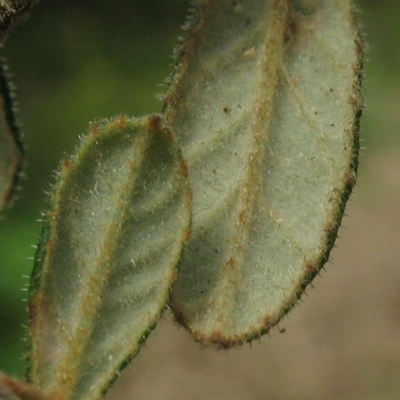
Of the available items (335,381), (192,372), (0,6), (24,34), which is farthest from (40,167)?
(0,6)

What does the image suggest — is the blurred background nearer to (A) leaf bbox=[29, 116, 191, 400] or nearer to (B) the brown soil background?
(B) the brown soil background

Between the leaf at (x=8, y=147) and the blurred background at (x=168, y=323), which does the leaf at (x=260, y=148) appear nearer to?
the leaf at (x=8, y=147)

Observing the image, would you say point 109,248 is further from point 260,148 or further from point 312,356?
point 312,356

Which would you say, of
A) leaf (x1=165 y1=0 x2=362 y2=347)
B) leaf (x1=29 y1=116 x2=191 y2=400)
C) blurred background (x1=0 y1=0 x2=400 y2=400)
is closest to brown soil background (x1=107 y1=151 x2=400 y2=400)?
blurred background (x1=0 y1=0 x2=400 y2=400)

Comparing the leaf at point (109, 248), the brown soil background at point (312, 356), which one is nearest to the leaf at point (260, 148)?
the leaf at point (109, 248)

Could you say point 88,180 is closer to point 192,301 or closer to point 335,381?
point 192,301

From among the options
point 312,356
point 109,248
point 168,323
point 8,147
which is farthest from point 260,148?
point 312,356
